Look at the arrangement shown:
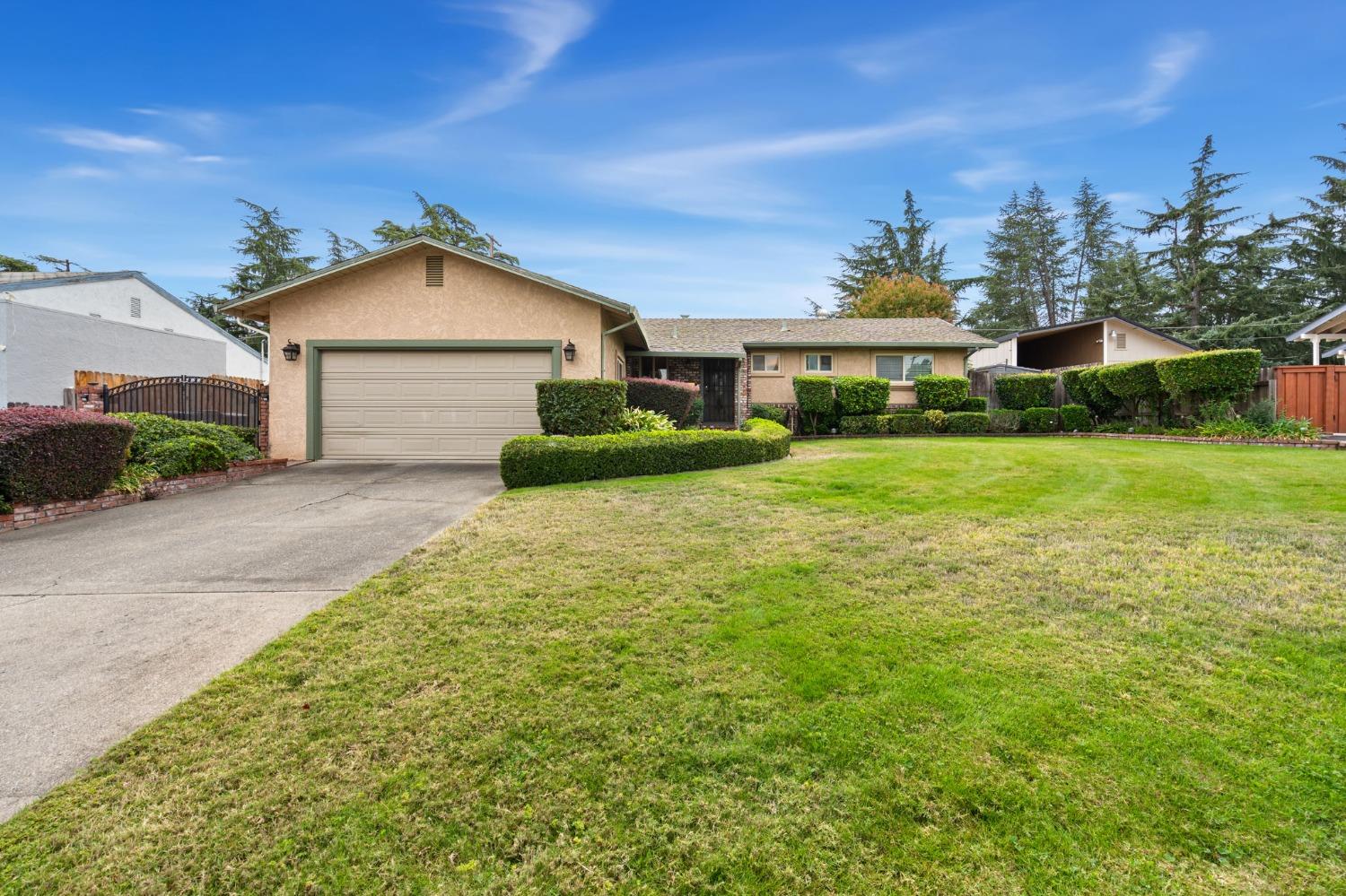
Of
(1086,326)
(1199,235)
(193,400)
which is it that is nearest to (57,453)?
(193,400)

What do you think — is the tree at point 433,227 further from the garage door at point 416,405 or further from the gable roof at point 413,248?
the garage door at point 416,405

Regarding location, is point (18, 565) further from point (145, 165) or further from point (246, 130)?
point (145, 165)

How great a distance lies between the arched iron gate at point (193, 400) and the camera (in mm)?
10555

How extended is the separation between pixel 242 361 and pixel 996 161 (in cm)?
2798

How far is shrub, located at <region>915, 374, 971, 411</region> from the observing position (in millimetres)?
17469

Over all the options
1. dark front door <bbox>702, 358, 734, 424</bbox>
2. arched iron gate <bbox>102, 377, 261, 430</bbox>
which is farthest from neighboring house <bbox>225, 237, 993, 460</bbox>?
dark front door <bbox>702, 358, 734, 424</bbox>

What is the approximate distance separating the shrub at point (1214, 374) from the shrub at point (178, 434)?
20151mm

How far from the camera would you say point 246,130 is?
1374 cm

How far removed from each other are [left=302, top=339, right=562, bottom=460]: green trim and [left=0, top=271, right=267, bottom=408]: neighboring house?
9.73 meters

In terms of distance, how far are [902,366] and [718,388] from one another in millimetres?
6367

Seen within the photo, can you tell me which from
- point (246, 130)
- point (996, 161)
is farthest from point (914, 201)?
point (246, 130)

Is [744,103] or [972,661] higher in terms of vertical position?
[744,103]

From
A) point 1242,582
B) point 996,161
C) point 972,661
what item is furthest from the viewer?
point 996,161

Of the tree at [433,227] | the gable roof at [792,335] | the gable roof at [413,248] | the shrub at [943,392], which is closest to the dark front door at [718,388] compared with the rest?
the gable roof at [792,335]
